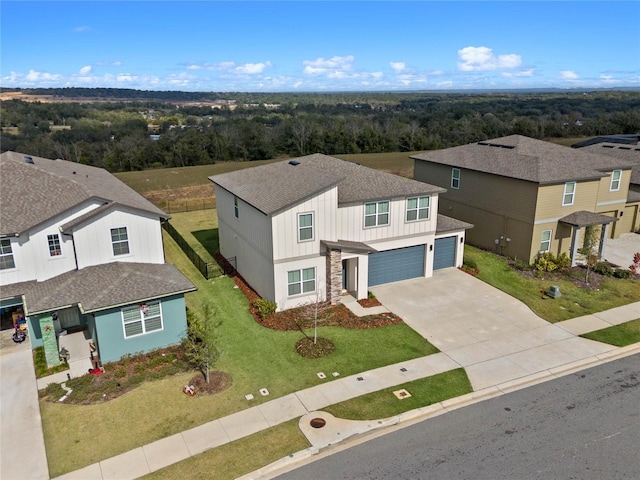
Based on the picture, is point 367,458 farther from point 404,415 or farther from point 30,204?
point 30,204

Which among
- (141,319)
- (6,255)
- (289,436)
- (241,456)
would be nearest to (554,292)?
(289,436)

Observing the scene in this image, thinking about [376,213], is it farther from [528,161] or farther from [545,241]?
[528,161]

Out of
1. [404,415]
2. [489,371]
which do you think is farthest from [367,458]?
[489,371]

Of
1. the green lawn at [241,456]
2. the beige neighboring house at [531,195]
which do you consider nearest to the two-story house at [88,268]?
the green lawn at [241,456]

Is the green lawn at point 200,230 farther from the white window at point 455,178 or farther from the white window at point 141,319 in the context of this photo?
the white window at point 455,178

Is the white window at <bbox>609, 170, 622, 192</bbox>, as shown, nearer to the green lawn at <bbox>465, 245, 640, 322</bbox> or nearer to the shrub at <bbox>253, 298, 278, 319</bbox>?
the green lawn at <bbox>465, 245, 640, 322</bbox>

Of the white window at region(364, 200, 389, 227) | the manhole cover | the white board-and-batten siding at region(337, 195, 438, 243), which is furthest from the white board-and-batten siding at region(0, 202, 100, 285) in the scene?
the white window at region(364, 200, 389, 227)
